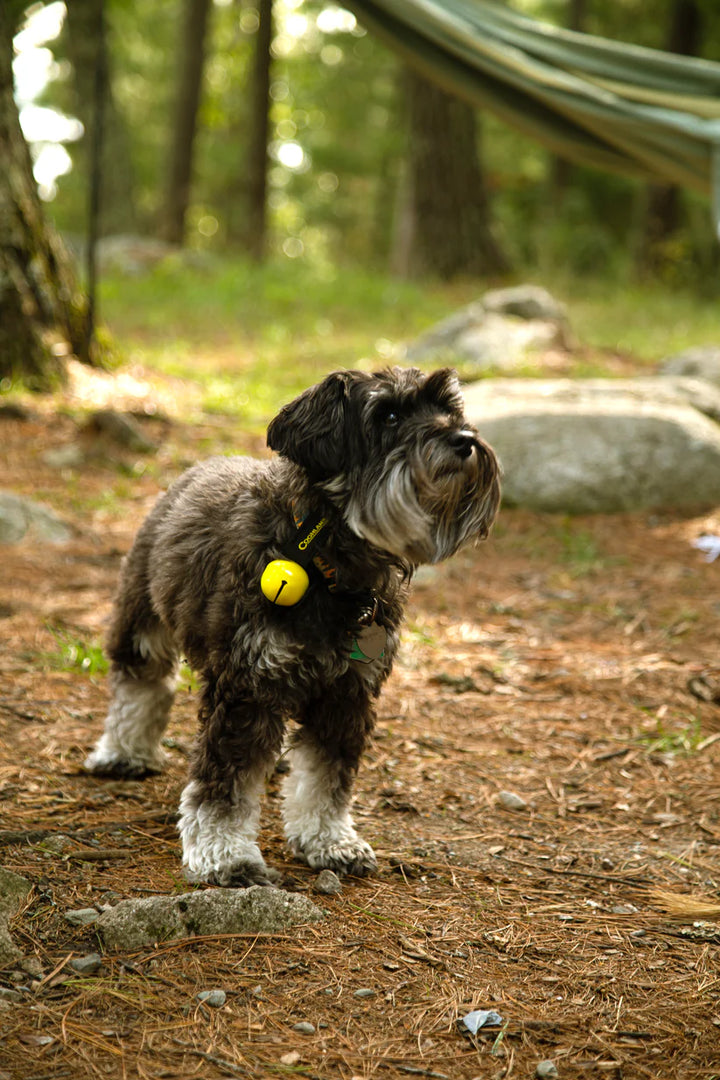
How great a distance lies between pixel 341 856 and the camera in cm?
389

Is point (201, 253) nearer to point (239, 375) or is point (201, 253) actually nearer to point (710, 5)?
point (239, 375)

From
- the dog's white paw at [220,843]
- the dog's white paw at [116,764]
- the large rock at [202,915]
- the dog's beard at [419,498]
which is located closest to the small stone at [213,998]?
the large rock at [202,915]

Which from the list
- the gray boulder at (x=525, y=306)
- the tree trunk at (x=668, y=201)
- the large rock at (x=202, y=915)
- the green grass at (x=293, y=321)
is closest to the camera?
the large rock at (x=202, y=915)

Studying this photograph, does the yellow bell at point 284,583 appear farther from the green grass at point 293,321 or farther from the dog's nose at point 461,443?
the green grass at point 293,321

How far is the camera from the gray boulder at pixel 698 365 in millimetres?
10750

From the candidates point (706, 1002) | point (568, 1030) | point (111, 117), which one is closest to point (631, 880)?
point (706, 1002)

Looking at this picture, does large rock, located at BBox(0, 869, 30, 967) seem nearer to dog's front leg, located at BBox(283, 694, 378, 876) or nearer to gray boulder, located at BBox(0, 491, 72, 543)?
dog's front leg, located at BBox(283, 694, 378, 876)

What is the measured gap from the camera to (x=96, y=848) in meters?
3.86

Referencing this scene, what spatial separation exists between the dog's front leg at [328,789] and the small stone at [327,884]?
84 mm

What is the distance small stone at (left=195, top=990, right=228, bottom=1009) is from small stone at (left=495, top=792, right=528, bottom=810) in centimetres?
182

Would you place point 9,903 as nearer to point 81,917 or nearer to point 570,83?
point 81,917

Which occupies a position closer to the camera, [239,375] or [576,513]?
[576,513]

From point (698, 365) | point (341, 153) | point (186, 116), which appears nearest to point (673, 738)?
point (698, 365)

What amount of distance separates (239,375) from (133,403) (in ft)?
6.61
